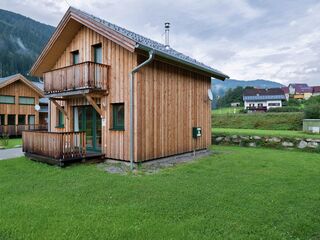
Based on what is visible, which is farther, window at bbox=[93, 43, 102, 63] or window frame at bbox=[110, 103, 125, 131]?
window at bbox=[93, 43, 102, 63]

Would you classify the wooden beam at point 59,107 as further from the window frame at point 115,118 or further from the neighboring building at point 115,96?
the window frame at point 115,118

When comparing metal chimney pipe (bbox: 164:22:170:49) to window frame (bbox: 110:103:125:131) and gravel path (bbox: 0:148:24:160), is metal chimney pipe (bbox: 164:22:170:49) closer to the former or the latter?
window frame (bbox: 110:103:125:131)

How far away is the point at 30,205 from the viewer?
527 cm

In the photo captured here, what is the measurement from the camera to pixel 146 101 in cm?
995

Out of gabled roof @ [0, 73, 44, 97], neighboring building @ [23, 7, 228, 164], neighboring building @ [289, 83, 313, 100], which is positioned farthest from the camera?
neighboring building @ [289, 83, 313, 100]

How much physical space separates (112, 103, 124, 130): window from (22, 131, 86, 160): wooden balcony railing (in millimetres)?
1275

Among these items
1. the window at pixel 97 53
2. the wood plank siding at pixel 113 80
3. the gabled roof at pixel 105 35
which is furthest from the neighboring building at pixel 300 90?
the wood plank siding at pixel 113 80

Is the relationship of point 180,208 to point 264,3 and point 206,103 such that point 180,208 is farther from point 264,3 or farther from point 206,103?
point 264,3

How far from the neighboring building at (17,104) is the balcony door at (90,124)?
15.9m

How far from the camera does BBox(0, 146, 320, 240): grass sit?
Result: 410 centimetres

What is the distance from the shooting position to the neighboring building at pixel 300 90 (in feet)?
313

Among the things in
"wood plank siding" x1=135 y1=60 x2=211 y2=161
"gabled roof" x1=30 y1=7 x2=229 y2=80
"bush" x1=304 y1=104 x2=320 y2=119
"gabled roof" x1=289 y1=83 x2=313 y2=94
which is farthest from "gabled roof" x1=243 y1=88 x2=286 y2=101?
"gabled roof" x1=30 y1=7 x2=229 y2=80

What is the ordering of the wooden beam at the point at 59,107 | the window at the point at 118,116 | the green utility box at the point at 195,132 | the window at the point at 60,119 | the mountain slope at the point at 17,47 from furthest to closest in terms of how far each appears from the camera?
1. the mountain slope at the point at 17,47
2. the window at the point at 60,119
3. the green utility box at the point at 195,132
4. the wooden beam at the point at 59,107
5. the window at the point at 118,116

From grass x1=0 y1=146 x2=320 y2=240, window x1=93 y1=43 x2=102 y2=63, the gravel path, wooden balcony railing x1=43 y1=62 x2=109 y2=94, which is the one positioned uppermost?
window x1=93 y1=43 x2=102 y2=63
